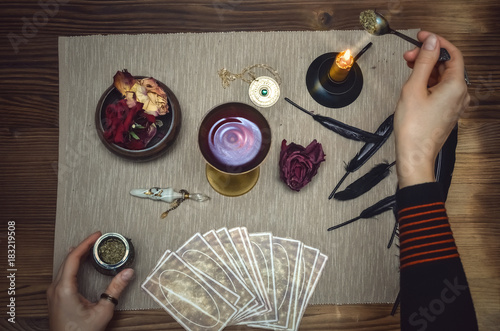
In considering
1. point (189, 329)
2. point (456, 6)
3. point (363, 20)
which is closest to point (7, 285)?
point (189, 329)

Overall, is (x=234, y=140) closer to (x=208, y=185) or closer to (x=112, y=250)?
(x=208, y=185)

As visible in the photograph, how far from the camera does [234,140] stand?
955mm

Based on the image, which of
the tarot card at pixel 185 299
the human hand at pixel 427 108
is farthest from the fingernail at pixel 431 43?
the tarot card at pixel 185 299

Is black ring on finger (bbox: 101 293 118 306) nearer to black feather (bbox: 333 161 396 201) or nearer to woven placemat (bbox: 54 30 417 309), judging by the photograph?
woven placemat (bbox: 54 30 417 309)

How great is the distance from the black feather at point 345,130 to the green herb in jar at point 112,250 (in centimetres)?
61

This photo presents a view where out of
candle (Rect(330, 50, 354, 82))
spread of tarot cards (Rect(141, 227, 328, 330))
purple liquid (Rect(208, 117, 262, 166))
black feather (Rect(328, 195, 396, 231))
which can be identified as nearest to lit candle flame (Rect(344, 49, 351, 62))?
candle (Rect(330, 50, 354, 82))

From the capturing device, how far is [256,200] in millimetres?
1043

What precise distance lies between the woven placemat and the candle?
0.29 ft

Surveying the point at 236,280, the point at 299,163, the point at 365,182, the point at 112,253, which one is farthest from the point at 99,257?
the point at 365,182

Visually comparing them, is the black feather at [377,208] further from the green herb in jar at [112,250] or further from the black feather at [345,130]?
the green herb in jar at [112,250]

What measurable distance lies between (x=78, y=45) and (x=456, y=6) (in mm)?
1111

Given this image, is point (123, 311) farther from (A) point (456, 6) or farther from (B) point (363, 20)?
(A) point (456, 6)

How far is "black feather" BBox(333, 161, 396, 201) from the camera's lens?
1.04 metres

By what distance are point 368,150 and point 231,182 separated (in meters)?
0.39
